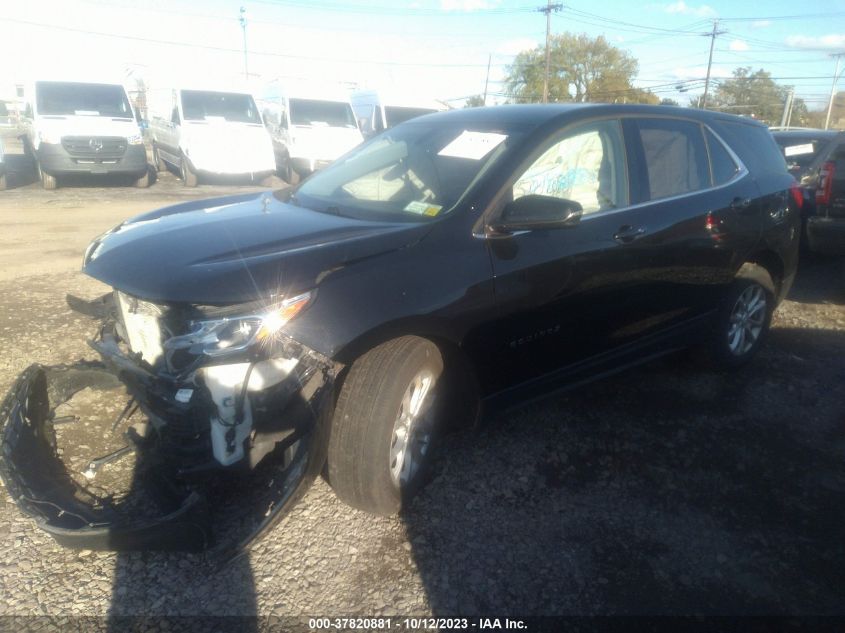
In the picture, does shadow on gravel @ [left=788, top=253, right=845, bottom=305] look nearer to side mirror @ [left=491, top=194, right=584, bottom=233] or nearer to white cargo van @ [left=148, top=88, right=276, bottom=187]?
side mirror @ [left=491, top=194, right=584, bottom=233]

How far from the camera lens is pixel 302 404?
2346 millimetres

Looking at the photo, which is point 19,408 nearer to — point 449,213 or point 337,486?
point 337,486

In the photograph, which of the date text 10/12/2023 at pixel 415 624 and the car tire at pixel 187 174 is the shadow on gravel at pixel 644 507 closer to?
the date text 10/12/2023 at pixel 415 624

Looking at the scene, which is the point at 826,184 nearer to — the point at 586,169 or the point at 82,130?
the point at 586,169

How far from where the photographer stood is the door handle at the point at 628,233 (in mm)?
3330

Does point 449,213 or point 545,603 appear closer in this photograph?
point 545,603

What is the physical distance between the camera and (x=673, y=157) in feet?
12.5

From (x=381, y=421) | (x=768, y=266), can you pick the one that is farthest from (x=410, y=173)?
(x=768, y=266)

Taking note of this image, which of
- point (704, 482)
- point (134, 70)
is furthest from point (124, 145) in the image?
point (704, 482)

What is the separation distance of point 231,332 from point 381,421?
69 cm

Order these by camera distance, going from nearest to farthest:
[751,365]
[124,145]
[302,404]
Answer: [302,404], [751,365], [124,145]

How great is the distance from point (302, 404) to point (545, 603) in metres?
1.17

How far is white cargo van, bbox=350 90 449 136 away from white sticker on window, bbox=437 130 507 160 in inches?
591

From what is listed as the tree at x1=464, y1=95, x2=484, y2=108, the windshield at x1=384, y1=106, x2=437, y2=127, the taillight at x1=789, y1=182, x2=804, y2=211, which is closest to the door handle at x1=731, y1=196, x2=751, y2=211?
the taillight at x1=789, y1=182, x2=804, y2=211
